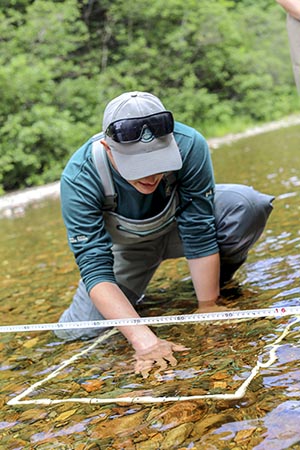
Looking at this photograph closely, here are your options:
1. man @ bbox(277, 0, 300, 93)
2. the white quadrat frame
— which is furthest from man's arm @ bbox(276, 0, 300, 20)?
the white quadrat frame

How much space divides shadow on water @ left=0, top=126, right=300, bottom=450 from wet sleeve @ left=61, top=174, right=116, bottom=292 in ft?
1.21

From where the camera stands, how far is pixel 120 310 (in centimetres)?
256

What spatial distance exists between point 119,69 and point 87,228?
19443 mm

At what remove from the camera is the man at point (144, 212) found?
2.43 m

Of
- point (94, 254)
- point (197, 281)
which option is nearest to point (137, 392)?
point (94, 254)

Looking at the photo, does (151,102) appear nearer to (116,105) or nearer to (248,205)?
(116,105)

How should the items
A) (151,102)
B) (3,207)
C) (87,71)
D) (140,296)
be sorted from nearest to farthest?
(151,102) < (140,296) < (3,207) < (87,71)

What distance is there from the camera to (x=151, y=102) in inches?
97.7

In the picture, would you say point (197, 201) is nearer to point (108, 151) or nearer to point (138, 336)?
point (108, 151)

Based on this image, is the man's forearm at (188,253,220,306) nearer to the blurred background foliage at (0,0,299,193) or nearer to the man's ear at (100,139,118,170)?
the man's ear at (100,139,118,170)

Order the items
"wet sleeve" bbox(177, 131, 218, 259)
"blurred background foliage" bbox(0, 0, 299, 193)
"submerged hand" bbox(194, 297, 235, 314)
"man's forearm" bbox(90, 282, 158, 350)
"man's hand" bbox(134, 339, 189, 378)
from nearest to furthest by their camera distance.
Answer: "man's hand" bbox(134, 339, 189, 378)
"man's forearm" bbox(90, 282, 158, 350)
"wet sleeve" bbox(177, 131, 218, 259)
"submerged hand" bbox(194, 297, 235, 314)
"blurred background foliage" bbox(0, 0, 299, 193)

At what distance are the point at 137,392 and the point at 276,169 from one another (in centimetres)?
597

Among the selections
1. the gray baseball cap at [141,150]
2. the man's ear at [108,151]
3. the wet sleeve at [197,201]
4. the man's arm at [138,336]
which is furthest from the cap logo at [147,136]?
the man's arm at [138,336]

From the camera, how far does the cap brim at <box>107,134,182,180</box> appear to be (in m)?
2.40
